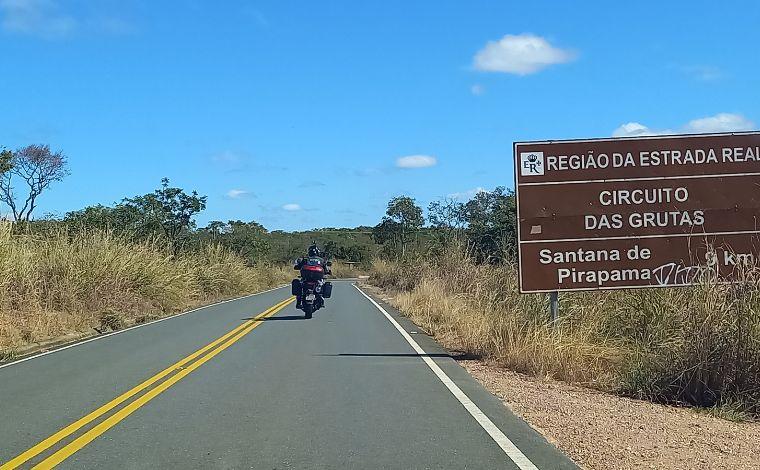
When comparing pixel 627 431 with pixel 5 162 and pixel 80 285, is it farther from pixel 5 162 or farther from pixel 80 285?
pixel 5 162

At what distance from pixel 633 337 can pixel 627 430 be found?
493 centimetres

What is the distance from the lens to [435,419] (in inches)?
336

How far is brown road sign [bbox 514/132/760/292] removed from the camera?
13.0 m

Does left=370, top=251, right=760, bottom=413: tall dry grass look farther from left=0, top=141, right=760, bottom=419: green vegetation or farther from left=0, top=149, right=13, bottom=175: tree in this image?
left=0, top=149, right=13, bottom=175: tree

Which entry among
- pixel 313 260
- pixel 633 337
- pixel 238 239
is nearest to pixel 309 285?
Answer: pixel 313 260

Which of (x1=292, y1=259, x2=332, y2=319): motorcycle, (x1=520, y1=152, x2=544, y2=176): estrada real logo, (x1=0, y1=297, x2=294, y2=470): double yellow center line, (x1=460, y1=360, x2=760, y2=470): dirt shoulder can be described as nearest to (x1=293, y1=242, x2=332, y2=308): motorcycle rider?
(x1=292, y1=259, x2=332, y2=319): motorcycle

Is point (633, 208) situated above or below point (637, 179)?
below

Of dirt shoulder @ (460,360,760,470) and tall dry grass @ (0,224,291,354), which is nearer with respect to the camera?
dirt shoulder @ (460,360,760,470)

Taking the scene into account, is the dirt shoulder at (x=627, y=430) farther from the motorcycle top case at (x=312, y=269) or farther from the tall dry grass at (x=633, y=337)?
the motorcycle top case at (x=312, y=269)

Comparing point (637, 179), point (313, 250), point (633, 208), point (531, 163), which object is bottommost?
point (313, 250)

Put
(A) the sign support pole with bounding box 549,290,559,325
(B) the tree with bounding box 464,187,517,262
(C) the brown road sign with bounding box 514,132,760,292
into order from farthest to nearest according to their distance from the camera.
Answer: (B) the tree with bounding box 464,187,517,262
(A) the sign support pole with bounding box 549,290,559,325
(C) the brown road sign with bounding box 514,132,760,292

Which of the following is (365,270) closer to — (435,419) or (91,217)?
(91,217)

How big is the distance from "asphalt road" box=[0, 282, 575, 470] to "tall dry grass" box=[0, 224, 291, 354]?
13.2 feet

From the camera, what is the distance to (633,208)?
13094 millimetres
